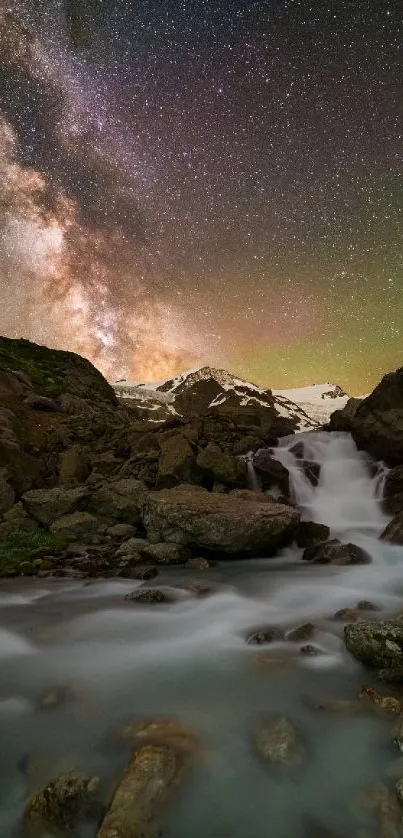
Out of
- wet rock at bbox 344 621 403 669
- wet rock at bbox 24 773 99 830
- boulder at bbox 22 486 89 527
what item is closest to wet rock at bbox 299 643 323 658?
wet rock at bbox 344 621 403 669

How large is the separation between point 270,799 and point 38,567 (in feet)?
32.1

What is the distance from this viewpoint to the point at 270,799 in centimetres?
402

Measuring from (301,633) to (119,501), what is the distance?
9.91 metres

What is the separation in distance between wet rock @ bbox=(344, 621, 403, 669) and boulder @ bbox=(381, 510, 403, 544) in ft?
29.9

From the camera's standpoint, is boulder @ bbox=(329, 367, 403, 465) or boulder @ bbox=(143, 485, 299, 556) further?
boulder @ bbox=(329, 367, 403, 465)

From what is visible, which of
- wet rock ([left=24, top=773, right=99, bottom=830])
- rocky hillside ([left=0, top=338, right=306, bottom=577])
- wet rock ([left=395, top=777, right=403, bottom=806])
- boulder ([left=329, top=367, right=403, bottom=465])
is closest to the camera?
wet rock ([left=24, top=773, right=99, bottom=830])

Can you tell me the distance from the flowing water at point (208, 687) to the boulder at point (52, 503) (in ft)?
16.5

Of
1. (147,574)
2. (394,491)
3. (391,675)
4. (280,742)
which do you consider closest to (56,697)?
(280,742)

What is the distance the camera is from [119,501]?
16359 mm

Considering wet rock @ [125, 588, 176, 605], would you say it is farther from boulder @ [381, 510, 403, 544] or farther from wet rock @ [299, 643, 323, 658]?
boulder @ [381, 510, 403, 544]

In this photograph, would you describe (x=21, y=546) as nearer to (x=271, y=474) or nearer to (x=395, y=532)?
(x=271, y=474)

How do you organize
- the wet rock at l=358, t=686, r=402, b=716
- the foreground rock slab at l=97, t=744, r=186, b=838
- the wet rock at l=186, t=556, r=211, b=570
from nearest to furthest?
1. the foreground rock slab at l=97, t=744, r=186, b=838
2. the wet rock at l=358, t=686, r=402, b=716
3. the wet rock at l=186, t=556, r=211, b=570

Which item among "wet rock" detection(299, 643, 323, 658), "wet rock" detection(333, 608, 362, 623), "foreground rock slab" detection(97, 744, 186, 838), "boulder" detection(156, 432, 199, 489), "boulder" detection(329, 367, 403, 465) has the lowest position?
"foreground rock slab" detection(97, 744, 186, 838)

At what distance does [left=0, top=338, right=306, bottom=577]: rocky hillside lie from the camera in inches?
Result: 509
